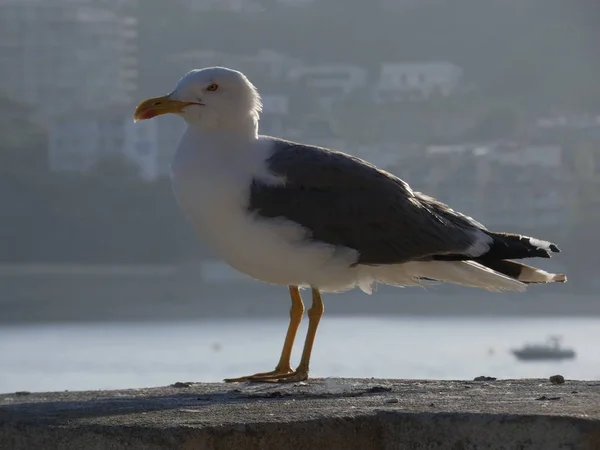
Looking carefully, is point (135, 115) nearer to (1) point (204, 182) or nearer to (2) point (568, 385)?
(1) point (204, 182)

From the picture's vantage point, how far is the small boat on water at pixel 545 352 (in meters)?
20.6

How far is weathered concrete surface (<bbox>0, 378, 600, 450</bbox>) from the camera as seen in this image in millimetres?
2547

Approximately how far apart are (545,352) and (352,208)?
17.9 m

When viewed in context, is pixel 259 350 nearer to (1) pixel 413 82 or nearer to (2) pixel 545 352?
(2) pixel 545 352

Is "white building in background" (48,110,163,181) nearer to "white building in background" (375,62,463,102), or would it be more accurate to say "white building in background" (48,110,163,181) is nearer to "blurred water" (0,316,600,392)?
"blurred water" (0,316,600,392)

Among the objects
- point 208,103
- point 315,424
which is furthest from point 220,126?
point 315,424

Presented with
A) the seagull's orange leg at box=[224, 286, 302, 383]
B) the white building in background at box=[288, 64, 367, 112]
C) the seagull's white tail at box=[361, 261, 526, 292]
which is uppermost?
the white building in background at box=[288, 64, 367, 112]

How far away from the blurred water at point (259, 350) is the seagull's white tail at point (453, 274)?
9.61 meters

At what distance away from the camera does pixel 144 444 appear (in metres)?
2.54

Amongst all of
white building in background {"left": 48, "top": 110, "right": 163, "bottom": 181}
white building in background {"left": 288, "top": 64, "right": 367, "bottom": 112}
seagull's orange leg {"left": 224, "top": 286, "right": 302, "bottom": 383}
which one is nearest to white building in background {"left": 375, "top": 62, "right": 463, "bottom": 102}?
white building in background {"left": 288, "top": 64, "right": 367, "bottom": 112}

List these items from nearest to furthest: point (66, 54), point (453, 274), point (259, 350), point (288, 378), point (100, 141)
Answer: point (288, 378) < point (453, 274) < point (259, 350) < point (100, 141) < point (66, 54)

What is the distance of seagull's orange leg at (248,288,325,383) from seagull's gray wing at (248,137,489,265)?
0.23 m

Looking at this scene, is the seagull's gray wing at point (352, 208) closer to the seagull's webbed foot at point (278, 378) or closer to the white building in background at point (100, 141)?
the seagull's webbed foot at point (278, 378)

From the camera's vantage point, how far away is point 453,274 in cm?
392
